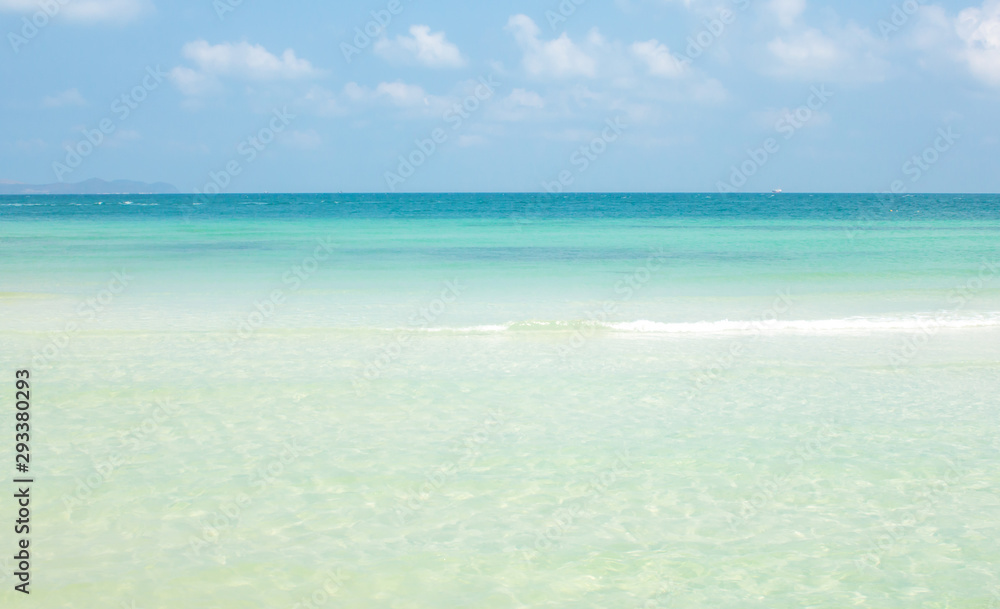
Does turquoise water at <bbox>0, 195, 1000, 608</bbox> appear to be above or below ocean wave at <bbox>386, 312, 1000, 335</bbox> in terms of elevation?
A: below

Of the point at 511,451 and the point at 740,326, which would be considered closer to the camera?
the point at 511,451

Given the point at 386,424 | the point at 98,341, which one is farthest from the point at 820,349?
the point at 98,341

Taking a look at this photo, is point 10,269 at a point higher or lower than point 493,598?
higher

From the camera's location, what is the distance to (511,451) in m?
6.91

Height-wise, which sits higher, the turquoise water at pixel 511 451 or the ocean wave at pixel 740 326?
the ocean wave at pixel 740 326

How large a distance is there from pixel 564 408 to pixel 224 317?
7.96 m

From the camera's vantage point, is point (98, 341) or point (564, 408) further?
point (98, 341)

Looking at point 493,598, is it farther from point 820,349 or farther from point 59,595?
point 820,349

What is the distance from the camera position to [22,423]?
762cm

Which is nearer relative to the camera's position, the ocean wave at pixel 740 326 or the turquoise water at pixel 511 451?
the turquoise water at pixel 511 451

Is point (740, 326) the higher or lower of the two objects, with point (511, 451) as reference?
higher

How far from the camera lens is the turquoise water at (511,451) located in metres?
4.83

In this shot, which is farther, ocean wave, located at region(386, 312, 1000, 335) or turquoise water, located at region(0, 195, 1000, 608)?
ocean wave, located at region(386, 312, 1000, 335)

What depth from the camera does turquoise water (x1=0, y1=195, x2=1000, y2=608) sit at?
483 centimetres
